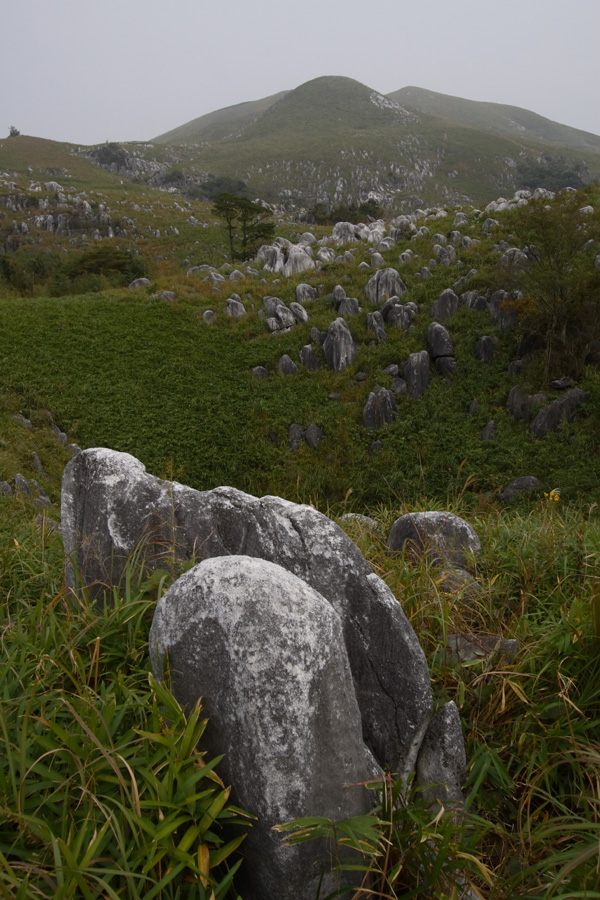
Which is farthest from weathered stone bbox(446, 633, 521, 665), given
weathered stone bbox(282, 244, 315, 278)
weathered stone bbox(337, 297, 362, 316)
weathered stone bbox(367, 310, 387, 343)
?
weathered stone bbox(282, 244, 315, 278)

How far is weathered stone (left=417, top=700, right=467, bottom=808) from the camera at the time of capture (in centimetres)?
250

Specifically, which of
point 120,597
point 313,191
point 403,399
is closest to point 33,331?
point 403,399

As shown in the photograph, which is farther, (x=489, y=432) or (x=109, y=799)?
(x=489, y=432)

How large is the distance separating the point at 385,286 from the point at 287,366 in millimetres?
6403

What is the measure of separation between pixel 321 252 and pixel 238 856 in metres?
30.5

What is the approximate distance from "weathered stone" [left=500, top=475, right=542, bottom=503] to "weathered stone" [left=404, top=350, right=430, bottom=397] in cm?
540

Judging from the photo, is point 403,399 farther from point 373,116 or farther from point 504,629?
→ point 373,116

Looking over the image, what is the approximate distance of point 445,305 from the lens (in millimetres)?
20406

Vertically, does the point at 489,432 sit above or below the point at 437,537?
below

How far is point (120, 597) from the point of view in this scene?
3156mm

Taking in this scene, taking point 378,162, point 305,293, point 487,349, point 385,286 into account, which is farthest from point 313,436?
point 378,162

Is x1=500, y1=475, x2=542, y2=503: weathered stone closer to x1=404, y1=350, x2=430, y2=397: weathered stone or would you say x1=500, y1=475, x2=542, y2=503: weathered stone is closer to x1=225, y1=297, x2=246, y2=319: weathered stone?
x1=404, y1=350, x2=430, y2=397: weathered stone

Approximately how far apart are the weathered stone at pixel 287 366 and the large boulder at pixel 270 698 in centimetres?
1804

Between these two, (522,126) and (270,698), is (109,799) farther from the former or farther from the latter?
(522,126)
